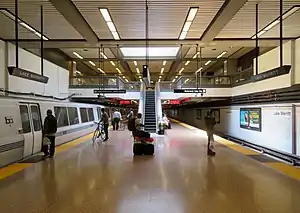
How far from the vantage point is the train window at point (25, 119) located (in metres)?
8.74

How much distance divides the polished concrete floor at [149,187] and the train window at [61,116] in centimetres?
409

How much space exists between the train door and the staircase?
8.80m

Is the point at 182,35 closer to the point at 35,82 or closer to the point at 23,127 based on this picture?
the point at 23,127

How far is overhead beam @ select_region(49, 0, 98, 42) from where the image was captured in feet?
27.2

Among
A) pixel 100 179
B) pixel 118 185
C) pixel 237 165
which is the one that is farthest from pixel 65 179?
pixel 237 165

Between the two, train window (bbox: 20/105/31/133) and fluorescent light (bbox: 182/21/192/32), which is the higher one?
fluorescent light (bbox: 182/21/192/32)

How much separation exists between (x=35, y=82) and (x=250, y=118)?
11.2 meters

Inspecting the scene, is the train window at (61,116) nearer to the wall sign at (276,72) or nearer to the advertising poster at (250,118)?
Answer: the wall sign at (276,72)

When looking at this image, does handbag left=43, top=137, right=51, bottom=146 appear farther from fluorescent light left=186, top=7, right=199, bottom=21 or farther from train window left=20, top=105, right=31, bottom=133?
fluorescent light left=186, top=7, right=199, bottom=21

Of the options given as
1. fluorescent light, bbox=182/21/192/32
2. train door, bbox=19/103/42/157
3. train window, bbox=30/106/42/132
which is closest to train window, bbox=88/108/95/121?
train window, bbox=30/106/42/132

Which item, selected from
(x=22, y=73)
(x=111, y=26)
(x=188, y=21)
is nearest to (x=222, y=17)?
(x=188, y=21)

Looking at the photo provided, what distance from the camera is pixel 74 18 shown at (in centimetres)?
951

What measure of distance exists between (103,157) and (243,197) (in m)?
4.93

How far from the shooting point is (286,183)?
5730 millimetres
